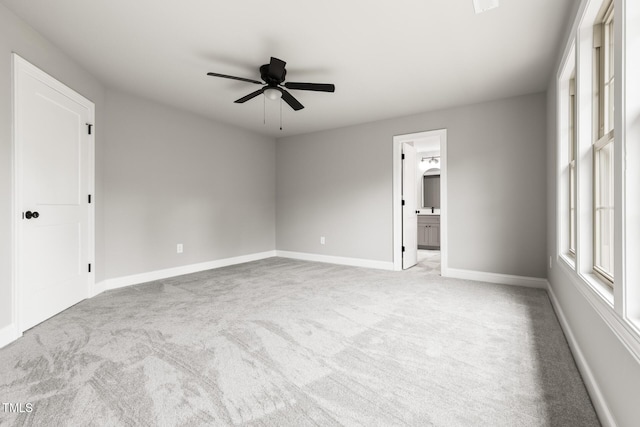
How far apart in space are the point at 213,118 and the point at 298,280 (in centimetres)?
283

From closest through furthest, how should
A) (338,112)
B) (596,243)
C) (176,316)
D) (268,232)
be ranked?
(596,243) < (176,316) < (338,112) < (268,232)

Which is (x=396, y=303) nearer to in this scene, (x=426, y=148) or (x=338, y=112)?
(x=338, y=112)

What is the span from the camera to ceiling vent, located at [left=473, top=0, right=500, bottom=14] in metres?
2.12

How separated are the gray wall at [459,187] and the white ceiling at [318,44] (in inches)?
16.0

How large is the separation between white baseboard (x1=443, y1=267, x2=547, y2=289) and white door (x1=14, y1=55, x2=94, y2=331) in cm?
442

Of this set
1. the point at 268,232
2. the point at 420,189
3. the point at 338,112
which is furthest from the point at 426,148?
the point at 268,232

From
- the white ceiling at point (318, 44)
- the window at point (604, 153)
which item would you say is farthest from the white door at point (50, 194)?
the window at point (604, 153)

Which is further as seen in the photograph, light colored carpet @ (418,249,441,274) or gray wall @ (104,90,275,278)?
light colored carpet @ (418,249,441,274)

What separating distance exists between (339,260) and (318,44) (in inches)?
138

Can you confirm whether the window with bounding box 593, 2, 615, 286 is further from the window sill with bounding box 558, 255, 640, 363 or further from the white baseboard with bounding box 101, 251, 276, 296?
the white baseboard with bounding box 101, 251, 276, 296

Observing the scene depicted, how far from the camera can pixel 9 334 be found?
219 centimetres

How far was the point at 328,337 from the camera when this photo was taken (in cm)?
228

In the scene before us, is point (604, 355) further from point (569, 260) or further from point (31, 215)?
point (31, 215)

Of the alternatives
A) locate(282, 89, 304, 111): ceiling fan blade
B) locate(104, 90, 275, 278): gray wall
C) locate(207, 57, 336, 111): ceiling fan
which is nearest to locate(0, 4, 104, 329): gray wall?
locate(104, 90, 275, 278): gray wall
